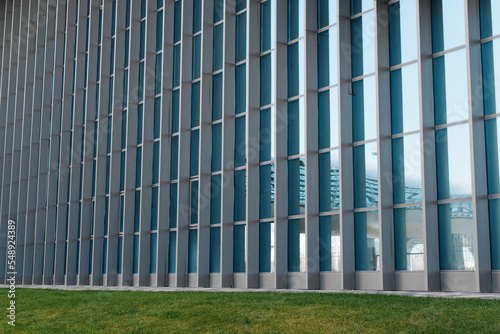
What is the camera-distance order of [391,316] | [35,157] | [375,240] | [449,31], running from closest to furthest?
[391,316]
[449,31]
[375,240]
[35,157]

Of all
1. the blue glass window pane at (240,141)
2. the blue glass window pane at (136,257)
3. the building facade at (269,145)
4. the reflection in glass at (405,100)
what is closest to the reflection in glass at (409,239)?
the building facade at (269,145)

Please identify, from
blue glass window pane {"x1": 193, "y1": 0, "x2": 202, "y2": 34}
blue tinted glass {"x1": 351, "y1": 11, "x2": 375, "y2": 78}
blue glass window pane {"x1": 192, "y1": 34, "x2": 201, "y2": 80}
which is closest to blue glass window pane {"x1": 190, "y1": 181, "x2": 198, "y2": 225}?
blue glass window pane {"x1": 192, "y1": 34, "x2": 201, "y2": 80}

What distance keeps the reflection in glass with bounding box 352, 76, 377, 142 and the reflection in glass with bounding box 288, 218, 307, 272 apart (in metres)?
4.18

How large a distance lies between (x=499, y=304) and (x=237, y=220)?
657 inches

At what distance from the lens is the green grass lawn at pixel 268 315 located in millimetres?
11413

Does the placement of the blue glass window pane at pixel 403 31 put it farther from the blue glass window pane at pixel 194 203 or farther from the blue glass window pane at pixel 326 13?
the blue glass window pane at pixel 194 203

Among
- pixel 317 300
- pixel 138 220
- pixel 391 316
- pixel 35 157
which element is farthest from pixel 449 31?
pixel 35 157

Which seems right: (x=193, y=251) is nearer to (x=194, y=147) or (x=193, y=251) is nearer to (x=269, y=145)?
(x=194, y=147)

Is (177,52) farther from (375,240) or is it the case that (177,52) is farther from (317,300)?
(317,300)

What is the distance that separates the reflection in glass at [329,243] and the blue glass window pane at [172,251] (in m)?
10.4

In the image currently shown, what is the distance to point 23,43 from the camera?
1980 inches

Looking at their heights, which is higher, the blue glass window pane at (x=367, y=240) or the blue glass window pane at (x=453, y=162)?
the blue glass window pane at (x=453, y=162)

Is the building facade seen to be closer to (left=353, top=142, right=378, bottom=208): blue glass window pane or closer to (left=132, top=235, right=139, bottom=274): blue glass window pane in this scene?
(left=353, top=142, right=378, bottom=208): blue glass window pane

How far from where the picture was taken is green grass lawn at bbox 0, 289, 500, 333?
37.4ft
